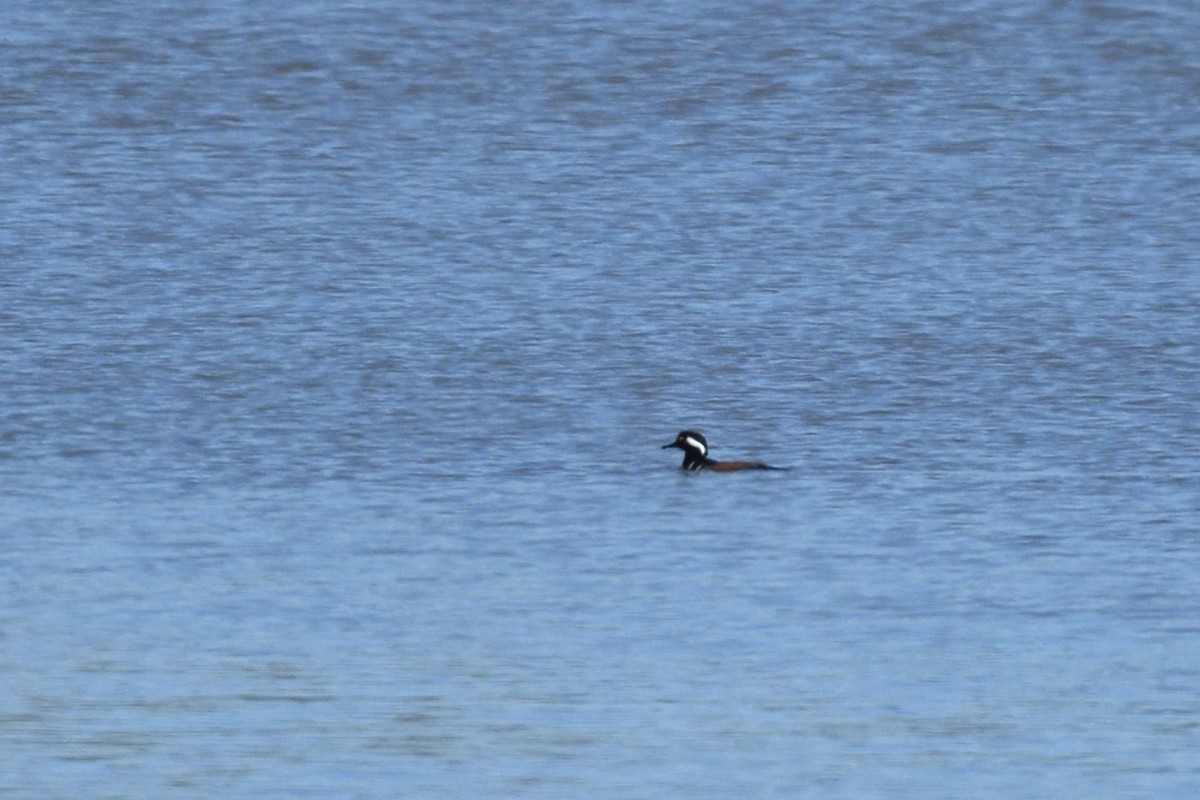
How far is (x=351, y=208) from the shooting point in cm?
1983

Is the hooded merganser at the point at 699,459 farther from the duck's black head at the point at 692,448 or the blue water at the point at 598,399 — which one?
the blue water at the point at 598,399

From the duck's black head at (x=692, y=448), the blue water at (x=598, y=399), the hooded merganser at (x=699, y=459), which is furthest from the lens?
the duck's black head at (x=692, y=448)

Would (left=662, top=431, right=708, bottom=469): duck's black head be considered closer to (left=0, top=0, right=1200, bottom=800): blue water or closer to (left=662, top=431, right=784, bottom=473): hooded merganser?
(left=662, top=431, right=784, bottom=473): hooded merganser

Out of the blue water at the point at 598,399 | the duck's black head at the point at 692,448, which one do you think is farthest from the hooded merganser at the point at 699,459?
the blue water at the point at 598,399

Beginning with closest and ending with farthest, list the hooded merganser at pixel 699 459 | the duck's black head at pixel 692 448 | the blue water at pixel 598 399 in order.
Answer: the blue water at pixel 598 399 → the hooded merganser at pixel 699 459 → the duck's black head at pixel 692 448

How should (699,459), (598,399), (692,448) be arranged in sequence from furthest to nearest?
(598,399)
(692,448)
(699,459)

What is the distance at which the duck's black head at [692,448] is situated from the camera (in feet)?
43.6

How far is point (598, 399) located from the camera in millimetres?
14945

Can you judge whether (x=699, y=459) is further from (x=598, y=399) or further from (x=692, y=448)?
(x=598, y=399)

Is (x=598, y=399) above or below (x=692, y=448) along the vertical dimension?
below

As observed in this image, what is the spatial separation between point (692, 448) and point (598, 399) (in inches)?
58.8

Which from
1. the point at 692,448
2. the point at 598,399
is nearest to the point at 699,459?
the point at 692,448

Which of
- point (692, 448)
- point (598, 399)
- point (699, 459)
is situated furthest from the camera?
point (598, 399)

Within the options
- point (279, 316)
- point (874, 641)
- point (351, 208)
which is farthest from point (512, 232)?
point (874, 641)
